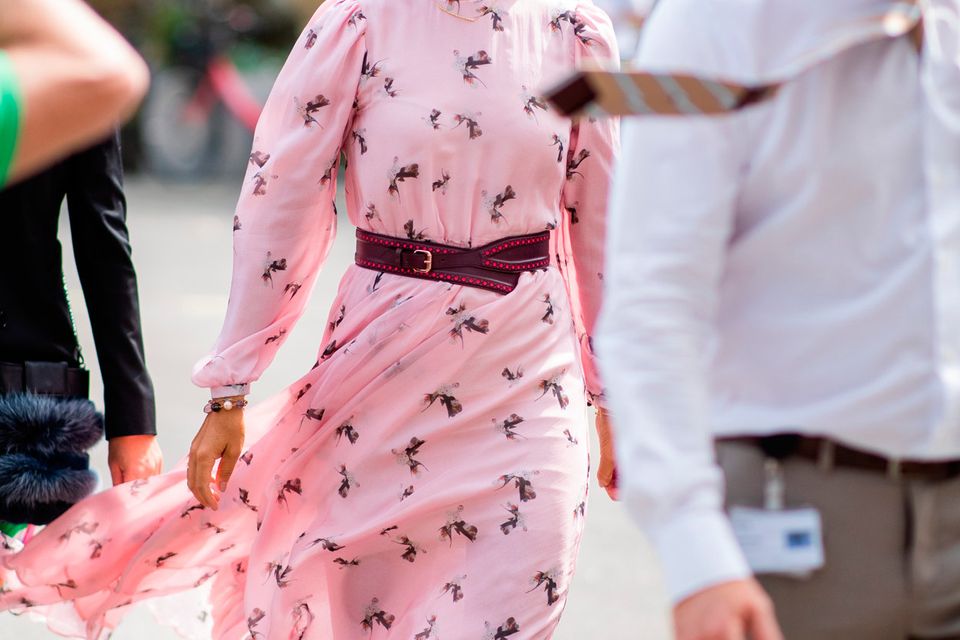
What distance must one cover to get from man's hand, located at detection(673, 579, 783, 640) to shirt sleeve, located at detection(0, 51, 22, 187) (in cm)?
85

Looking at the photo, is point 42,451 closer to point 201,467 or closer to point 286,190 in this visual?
point 201,467

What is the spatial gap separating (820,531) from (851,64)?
535 mm

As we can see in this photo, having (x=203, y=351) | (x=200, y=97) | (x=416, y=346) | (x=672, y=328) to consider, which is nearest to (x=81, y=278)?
(x=416, y=346)

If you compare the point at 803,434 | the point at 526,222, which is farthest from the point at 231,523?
the point at 803,434

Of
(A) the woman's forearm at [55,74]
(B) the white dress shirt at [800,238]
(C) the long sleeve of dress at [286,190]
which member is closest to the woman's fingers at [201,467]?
(C) the long sleeve of dress at [286,190]

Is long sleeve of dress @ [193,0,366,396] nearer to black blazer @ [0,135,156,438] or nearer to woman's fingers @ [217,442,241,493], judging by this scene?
woman's fingers @ [217,442,241,493]

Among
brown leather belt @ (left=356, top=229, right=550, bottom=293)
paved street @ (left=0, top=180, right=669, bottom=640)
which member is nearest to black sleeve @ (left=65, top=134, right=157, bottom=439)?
brown leather belt @ (left=356, top=229, right=550, bottom=293)

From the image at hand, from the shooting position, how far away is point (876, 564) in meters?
1.98

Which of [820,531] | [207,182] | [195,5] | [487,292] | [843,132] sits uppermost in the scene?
[843,132]

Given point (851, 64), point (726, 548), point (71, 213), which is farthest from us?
point (71, 213)

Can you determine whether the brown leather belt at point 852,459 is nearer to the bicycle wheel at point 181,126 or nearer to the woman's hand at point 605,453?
the woman's hand at point 605,453

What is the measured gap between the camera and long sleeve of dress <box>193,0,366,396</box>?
332 cm

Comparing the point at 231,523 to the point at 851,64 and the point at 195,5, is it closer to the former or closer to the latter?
the point at 851,64

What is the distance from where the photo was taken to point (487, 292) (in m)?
3.30
